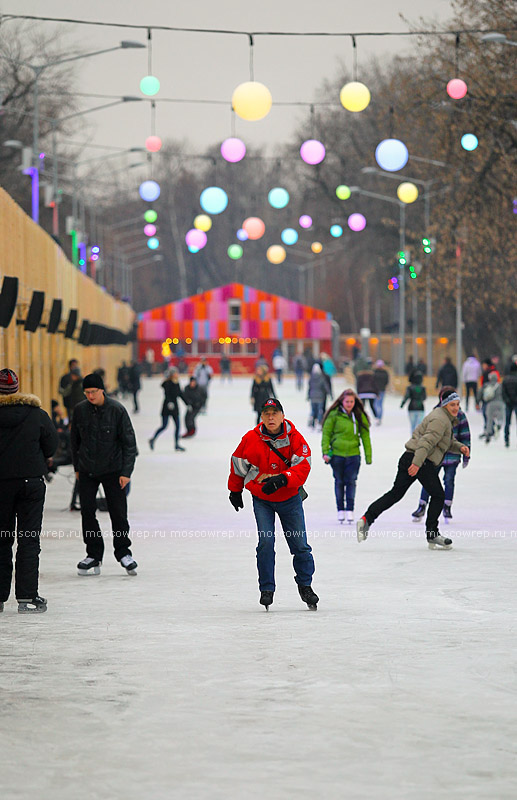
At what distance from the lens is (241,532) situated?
15.1 m

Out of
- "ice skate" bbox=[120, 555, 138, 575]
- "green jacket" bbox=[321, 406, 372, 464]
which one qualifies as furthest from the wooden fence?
→ "ice skate" bbox=[120, 555, 138, 575]

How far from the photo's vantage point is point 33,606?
10133 mm

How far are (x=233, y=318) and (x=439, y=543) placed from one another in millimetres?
90868

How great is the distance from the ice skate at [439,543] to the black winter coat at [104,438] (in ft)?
10.1

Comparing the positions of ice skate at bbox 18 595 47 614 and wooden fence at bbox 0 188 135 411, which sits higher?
wooden fence at bbox 0 188 135 411

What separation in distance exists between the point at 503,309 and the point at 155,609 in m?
47.4

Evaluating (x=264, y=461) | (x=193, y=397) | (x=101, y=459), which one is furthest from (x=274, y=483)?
(x=193, y=397)

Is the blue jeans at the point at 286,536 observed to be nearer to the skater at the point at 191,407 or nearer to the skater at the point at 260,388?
the skater at the point at 260,388

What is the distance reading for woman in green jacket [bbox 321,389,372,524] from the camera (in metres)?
15.8

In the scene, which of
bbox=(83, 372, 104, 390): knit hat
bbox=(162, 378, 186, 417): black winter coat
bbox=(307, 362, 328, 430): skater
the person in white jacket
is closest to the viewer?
bbox=(83, 372, 104, 390): knit hat

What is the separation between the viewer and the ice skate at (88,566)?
39.1 feet

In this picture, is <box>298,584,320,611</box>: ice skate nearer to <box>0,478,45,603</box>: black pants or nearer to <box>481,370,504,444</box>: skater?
<box>0,478,45,603</box>: black pants

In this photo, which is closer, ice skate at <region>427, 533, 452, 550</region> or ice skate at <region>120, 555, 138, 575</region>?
ice skate at <region>120, 555, 138, 575</region>

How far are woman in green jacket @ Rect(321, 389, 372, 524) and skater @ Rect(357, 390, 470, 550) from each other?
6.49 ft
